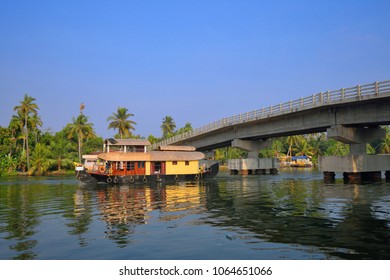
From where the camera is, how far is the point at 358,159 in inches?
1454

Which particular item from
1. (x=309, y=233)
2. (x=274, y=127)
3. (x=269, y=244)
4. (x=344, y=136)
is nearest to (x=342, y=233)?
(x=309, y=233)

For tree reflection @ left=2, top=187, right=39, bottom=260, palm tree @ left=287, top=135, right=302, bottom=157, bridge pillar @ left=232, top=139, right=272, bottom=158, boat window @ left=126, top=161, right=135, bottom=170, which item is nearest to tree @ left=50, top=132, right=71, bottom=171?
bridge pillar @ left=232, top=139, right=272, bottom=158

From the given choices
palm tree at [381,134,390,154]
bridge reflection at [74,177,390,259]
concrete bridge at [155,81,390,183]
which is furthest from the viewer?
palm tree at [381,134,390,154]

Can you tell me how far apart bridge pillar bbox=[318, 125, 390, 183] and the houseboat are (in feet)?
52.9

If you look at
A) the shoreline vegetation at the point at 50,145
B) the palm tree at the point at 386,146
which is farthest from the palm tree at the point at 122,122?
the palm tree at the point at 386,146

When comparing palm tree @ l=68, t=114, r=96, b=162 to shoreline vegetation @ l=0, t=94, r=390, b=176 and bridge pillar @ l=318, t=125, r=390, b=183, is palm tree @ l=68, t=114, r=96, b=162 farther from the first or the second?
bridge pillar @ l=318, t=125, r=390, b=183

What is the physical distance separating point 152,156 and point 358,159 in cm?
2175

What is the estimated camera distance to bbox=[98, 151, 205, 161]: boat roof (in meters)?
41.1

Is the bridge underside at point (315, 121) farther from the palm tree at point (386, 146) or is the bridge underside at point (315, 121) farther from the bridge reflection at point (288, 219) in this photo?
the palm tree at point (386, 146)

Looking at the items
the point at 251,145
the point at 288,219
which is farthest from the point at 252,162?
the point at 288,219

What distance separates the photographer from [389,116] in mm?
33656

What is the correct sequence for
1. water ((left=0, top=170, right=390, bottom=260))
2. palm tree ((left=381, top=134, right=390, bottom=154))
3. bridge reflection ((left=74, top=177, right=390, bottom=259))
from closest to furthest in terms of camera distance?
water ((left=0, top=170, right=390, bottom=260)), bridge reflection ((left=74, top=177, right=390, bottom=259)), palm tree ((left=381, top=134, right=390, bottom=154))

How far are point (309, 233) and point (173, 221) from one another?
5853mm

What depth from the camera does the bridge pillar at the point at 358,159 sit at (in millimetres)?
36938
